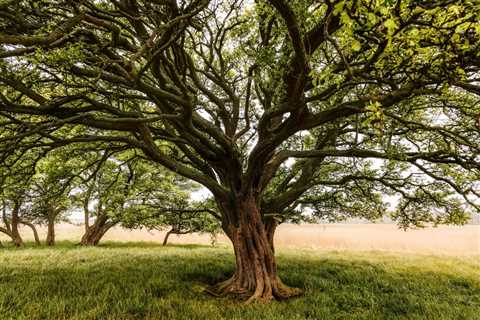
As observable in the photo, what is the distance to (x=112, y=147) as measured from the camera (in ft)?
32.1

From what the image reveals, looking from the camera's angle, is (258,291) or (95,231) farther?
(95,231)

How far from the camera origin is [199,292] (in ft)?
29.9

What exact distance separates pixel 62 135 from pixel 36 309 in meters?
5.30

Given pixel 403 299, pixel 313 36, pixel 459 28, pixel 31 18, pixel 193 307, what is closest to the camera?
pixel 459 28

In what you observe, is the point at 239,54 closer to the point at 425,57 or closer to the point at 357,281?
the point at 425,57

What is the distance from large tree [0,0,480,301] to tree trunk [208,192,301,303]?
0.04 meters

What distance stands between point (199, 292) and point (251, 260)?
1945mm

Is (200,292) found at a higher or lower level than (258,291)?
lower

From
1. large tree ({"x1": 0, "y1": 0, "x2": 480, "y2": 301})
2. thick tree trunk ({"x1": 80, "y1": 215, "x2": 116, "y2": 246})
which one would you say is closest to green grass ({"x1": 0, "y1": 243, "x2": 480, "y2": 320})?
large tree ({"x1": 0, "y1": 0, "x2": 480, "y2": 301})

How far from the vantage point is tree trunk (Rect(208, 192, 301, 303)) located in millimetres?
9055

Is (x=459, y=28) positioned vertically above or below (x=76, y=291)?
above

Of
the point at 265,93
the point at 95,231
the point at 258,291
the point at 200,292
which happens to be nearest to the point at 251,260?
the point at 258,291

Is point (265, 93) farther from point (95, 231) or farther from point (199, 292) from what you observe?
point (95, 231)

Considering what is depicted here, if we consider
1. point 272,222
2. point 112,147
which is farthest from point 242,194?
point 112,147
